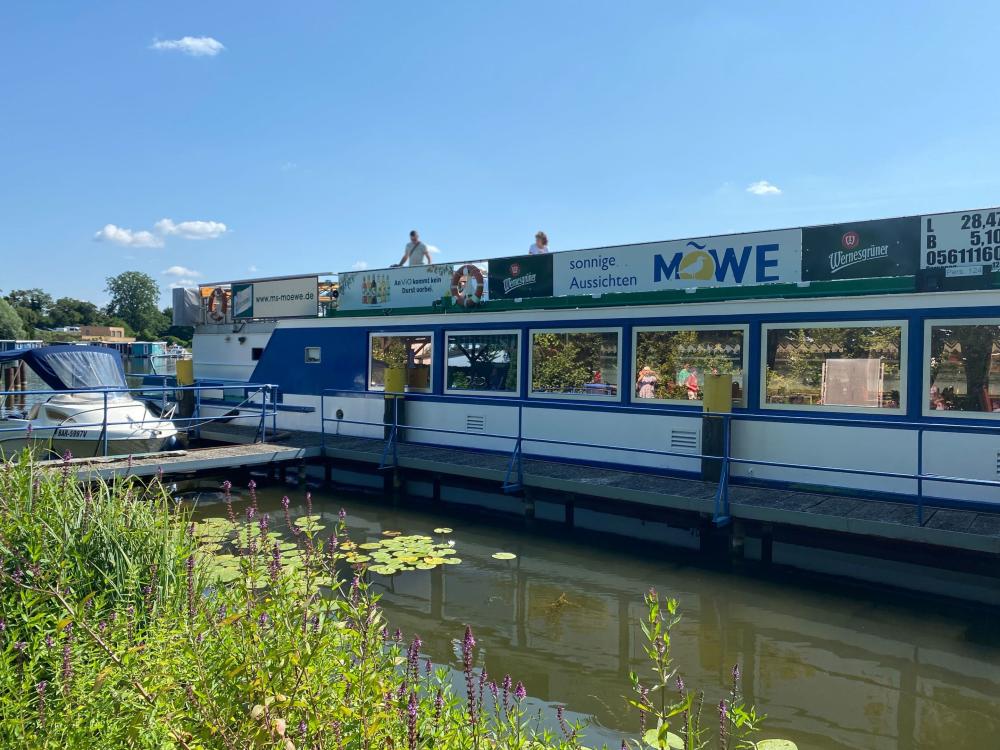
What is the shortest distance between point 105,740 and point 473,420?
33.1 feet

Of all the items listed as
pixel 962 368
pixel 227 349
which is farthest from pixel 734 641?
pixel 227 349

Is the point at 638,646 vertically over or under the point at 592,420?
under

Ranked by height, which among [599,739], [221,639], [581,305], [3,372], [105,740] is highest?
[581,305]

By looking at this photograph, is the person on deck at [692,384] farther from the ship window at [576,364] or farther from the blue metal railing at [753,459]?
the ship window at [576,364]

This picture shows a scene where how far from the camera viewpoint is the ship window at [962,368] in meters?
8.66

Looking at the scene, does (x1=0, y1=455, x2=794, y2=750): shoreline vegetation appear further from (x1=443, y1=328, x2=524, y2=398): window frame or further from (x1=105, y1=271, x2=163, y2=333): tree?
(x1=105, y1=271, x2=163, y2=333): tree

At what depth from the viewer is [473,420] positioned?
13.2 meters

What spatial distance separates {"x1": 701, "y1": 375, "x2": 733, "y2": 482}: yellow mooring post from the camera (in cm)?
1026

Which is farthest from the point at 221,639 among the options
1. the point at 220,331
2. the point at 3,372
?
the point at 220,331

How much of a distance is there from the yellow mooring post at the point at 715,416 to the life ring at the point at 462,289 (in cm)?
456

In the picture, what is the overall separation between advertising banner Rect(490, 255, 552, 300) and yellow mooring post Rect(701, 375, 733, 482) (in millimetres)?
3307

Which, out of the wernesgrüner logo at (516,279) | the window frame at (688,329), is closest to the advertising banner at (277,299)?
the wernesgrüner logo at (516,279)

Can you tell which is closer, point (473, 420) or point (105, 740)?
point (105, 740)

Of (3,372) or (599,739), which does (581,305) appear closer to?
(599,739)
